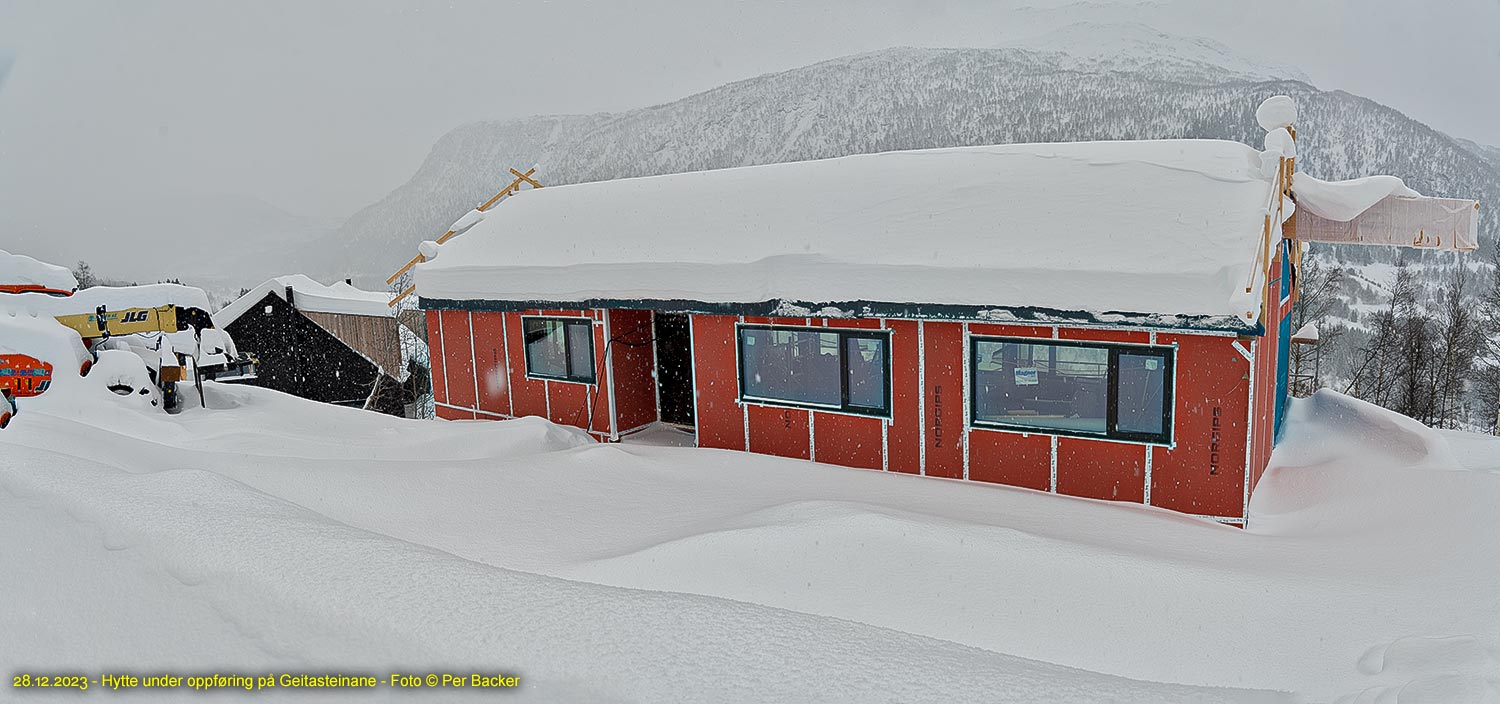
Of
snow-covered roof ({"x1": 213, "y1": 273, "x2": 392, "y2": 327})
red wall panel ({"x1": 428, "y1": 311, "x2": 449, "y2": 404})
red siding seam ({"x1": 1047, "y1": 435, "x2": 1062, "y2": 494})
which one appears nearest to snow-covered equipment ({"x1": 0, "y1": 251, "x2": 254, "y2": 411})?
red wall panel ({"x1": 428, "y1": 311, "x2": 449, "y2": 404})

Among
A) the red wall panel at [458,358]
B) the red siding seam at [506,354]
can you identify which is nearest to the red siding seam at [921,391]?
the red siding seam at [506,354]

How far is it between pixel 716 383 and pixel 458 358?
18.3 feet

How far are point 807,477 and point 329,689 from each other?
21.7 ft

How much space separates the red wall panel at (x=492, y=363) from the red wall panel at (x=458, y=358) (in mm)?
231

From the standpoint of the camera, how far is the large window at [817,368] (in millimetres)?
9344

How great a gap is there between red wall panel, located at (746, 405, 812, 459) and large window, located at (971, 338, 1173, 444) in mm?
2203

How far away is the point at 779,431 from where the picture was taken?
→ 1018 cm

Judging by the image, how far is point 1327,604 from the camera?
5.01 meters

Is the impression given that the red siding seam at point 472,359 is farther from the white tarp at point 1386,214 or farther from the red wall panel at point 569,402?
the white tarp at point 1386,214

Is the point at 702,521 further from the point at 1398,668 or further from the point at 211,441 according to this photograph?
the point at 211,441

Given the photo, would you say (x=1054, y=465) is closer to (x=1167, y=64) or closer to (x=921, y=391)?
(x=921, y=391)

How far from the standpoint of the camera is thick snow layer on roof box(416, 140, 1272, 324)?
7.94 m

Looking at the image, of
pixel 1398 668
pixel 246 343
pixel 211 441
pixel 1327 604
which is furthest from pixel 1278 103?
pixel 246 343

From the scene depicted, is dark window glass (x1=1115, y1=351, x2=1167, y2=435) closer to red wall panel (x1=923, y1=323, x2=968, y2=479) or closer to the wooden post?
red wall panel (x1=923, y1=323, x2=968, y2=479)
